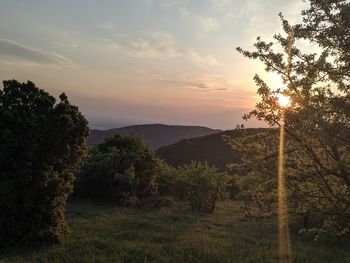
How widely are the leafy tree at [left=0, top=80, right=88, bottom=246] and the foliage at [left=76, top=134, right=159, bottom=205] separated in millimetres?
14962

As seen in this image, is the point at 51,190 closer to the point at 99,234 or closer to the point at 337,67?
the point at 99,234

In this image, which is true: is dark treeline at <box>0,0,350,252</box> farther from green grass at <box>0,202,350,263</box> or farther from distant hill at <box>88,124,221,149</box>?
distant hill at <box>88,124,221,149</box>

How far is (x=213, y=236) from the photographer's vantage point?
22734 mm

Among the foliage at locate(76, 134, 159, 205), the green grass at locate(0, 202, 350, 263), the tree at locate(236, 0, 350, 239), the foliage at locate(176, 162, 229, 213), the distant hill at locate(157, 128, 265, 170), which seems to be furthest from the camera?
the distant hill at locate(157, 128, 265, 170)

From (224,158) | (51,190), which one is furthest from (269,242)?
(224,158)

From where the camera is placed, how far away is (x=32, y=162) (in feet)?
A: 61.9

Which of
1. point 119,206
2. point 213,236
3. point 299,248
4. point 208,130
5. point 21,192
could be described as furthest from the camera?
point 208,130

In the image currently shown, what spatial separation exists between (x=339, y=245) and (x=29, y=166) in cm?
1767

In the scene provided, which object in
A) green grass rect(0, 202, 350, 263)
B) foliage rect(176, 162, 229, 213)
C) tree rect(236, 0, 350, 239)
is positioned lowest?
green grass rect(0, 202, 350, 263)

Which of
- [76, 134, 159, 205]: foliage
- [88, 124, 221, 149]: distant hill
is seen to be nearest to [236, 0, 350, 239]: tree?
[76, 134, 159, 205]: foliage

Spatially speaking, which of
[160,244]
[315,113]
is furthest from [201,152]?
[315,113]

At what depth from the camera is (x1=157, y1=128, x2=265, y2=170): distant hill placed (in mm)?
90062

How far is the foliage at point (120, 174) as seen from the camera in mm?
35781

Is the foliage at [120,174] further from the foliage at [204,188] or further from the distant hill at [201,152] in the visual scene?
the distant hill at [201,152]
